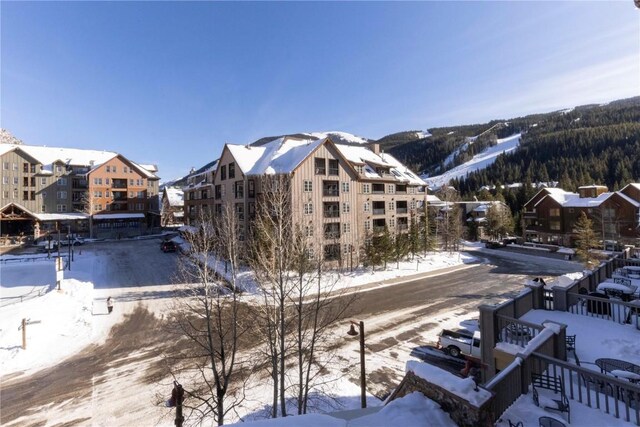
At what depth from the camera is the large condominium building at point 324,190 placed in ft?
111

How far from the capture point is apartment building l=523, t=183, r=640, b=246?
152 feet

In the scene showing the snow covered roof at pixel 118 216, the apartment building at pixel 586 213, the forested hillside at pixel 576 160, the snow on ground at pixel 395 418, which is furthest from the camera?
the forested hillside at pixel 576 160

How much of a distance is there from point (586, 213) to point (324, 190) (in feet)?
148

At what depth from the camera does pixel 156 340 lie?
712 inches

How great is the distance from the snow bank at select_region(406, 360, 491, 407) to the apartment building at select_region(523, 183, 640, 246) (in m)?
52.5

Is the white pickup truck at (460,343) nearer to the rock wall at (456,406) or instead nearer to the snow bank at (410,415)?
the rock wall at (456,406)

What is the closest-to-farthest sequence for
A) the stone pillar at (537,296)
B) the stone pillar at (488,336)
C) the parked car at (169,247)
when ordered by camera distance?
the stone pillar at (488,336) < the stone pillar at (537,296) < the parked car at (169,247)

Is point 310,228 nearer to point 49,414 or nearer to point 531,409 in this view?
point 49,414

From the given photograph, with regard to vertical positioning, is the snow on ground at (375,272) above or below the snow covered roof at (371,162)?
below

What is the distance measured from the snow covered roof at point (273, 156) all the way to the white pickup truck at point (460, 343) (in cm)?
2208

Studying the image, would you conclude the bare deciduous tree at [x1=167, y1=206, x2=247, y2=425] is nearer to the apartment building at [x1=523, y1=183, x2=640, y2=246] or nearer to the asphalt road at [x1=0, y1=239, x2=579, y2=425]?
the asphalt road at [x1=0, y1=239, x2=579, y2=425]

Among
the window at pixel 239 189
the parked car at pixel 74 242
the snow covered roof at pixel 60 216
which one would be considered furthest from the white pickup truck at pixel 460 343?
the snow covered roof at pixel 60 216

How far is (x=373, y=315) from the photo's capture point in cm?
2173

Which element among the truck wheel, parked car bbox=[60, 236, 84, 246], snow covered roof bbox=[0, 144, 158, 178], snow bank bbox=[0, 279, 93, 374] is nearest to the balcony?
the truck wheel
